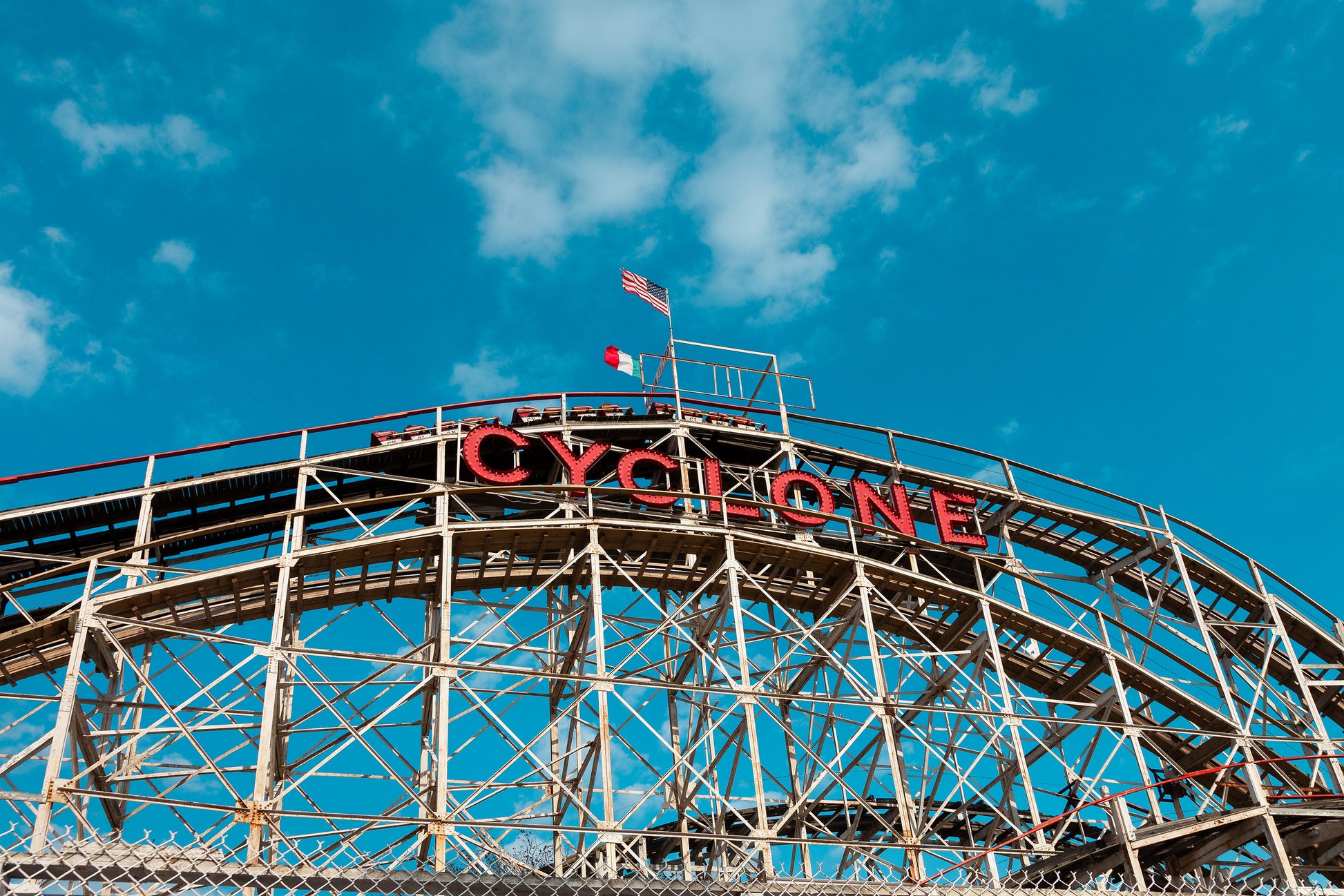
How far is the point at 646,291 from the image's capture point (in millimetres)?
30000

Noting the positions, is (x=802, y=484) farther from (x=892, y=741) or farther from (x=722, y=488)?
(x=892, y=741)

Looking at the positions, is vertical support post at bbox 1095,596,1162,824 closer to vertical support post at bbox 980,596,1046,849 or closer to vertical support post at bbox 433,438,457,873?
vertical support post at bbox 980,596,1046,849

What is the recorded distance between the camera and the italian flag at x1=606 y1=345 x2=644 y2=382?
28.6 metres

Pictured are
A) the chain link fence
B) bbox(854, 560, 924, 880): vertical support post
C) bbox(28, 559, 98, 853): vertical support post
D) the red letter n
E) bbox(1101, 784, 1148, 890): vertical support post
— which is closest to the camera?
the chain link fence

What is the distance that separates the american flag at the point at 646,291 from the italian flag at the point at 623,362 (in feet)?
5.27

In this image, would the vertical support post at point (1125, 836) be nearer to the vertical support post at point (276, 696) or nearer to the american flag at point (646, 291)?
the vertical support post at point (276, 696)

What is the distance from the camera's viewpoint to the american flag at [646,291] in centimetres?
2955

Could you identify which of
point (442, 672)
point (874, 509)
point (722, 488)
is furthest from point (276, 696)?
point (874, 509)

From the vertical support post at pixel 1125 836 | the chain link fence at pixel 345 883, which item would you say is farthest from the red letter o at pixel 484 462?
the vertical support post at pixel 1125 836

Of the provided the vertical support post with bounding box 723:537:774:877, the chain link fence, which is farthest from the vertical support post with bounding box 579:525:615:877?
the chain link fence

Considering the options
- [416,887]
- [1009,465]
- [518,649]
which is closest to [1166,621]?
[1009,465]

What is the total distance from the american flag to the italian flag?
63.2 inches

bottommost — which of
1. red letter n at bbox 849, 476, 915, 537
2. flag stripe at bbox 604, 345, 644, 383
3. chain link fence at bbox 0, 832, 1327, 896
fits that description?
chain link fence at bbox 0, 832, 1327, 896

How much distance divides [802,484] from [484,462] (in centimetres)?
647
